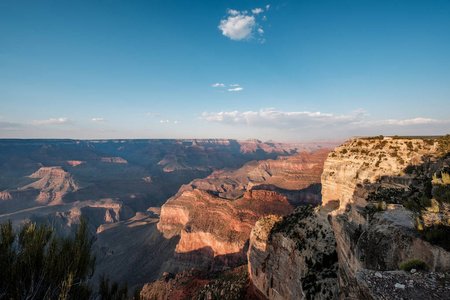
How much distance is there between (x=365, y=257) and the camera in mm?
8344

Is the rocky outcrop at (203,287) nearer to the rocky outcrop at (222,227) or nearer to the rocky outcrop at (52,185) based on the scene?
the rocky outcrop at (222,227)

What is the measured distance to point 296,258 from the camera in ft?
57.3

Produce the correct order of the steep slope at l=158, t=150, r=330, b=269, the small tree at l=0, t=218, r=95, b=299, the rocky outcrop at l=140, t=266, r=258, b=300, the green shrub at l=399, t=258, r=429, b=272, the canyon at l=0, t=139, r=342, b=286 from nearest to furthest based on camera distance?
the green shrub at l=399, t=258, r=429, b=272 → the small tree at l=0, t=218, r=95, b=299 → the rocky outcrop at l=140, t=266, r=258, b=300 → the steep slope at l=158, t=150, r=330, b=269 → the canyon at l=0, t=139, r=342, b=286

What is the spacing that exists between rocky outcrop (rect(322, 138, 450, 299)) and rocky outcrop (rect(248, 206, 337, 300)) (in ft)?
7.76

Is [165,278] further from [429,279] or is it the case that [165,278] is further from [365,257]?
[429,279]

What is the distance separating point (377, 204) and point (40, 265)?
1817 centimetres

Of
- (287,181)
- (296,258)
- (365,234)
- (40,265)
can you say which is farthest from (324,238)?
(287,181)

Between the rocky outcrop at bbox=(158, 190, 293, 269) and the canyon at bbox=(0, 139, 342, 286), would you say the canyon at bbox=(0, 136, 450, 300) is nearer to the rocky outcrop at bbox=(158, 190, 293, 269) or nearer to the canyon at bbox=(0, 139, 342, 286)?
the rocky outcrop at bbox=(158, 190, 293, 269)

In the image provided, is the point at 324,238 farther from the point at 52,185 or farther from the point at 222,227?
the point at 52,185

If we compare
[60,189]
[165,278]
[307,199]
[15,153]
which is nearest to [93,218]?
[60,189]

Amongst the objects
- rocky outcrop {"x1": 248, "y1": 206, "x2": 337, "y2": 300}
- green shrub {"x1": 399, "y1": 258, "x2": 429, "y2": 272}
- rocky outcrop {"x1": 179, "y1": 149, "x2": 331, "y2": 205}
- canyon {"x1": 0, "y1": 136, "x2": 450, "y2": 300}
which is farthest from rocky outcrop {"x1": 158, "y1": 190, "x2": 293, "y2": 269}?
green shrub {"x1": 399, "y1": 258, "x2": 429, "y2": 272}

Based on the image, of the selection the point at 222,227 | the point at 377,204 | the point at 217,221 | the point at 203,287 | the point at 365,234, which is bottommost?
the point at 222,227

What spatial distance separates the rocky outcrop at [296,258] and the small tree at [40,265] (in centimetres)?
1613

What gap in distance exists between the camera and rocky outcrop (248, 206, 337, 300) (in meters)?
15.4
